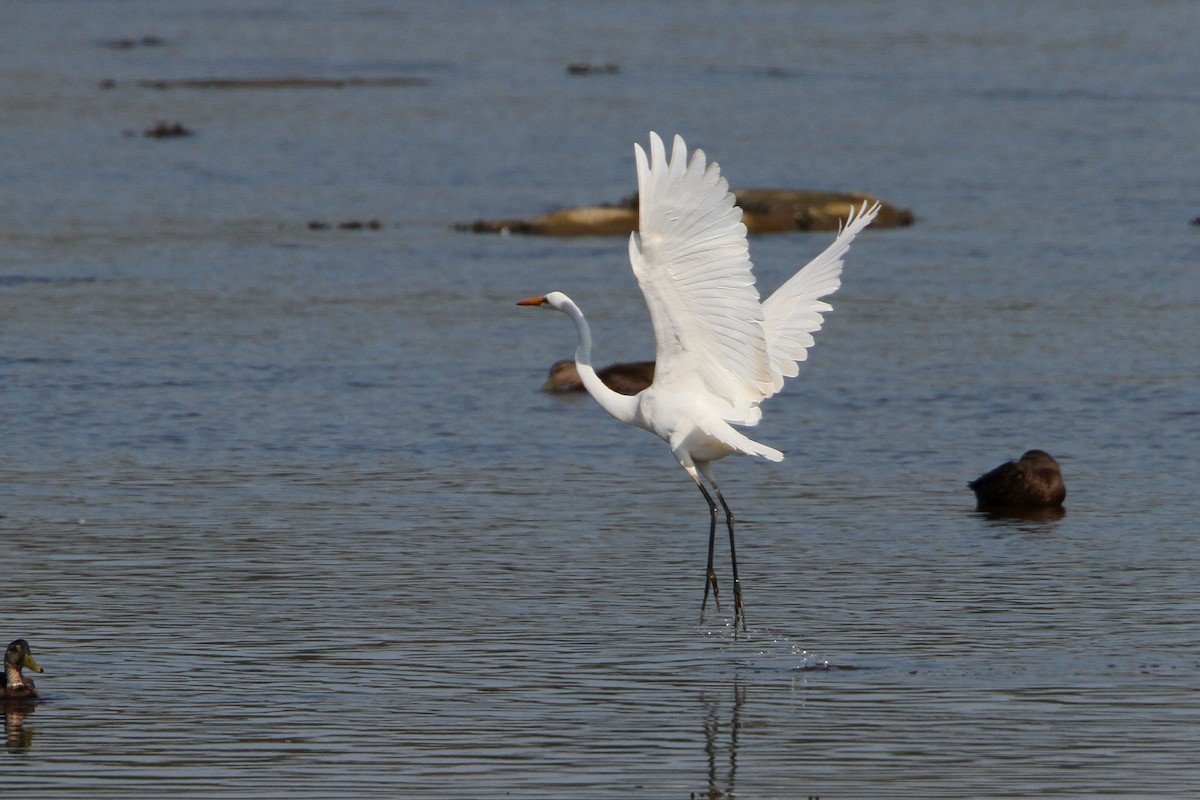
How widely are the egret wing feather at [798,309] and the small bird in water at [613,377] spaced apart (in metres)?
6.83

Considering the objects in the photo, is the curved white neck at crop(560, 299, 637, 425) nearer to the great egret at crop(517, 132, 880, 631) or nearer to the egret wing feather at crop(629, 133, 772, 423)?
the great egret at crop(517, 132, 880, 631)

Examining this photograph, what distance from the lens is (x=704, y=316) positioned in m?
12.2

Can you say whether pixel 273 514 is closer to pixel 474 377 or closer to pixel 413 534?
pixel 413 534

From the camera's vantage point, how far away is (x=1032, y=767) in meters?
9.70

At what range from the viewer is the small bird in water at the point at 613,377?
2117 cm

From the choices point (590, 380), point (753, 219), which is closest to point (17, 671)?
point (590, 380)

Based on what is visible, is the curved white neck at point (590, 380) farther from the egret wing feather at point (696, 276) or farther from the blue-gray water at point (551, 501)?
the blue-gray water at point (551, 501)

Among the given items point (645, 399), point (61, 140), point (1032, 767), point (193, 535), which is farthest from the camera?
point (61, 140)

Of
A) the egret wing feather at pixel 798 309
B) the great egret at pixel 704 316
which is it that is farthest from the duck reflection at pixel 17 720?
the egret wing feather at pixel 798 309

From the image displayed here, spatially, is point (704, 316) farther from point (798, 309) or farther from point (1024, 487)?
point (1024, 487)

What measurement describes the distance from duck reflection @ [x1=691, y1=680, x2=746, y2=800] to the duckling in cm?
338

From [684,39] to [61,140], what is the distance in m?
41.7

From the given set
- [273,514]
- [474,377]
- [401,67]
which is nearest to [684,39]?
[401,67]

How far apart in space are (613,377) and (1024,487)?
6365mm
